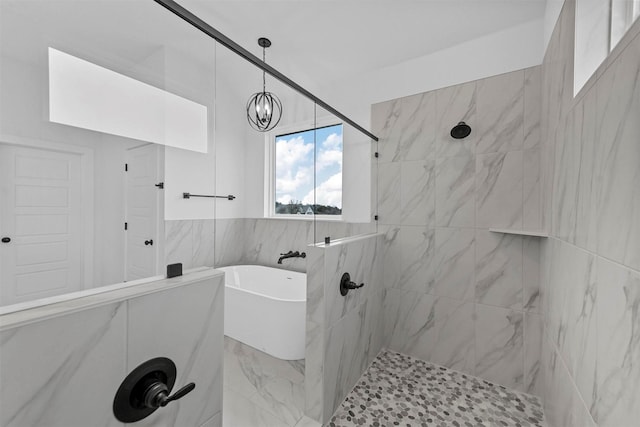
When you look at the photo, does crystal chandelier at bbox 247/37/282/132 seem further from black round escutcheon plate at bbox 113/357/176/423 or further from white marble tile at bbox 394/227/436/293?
white marble tile at bbox 394/227/436/293

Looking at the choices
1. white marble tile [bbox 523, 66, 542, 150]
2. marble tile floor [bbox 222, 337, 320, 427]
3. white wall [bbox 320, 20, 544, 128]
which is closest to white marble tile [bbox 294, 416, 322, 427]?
marble tile floor [bbox 222, 337, 320, 427]

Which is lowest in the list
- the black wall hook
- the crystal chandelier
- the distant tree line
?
the black wall hook

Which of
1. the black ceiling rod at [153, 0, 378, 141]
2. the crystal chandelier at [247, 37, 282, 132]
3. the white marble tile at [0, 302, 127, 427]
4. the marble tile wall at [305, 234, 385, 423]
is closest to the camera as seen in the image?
the white marble tile at [0, 302, 127, 427]

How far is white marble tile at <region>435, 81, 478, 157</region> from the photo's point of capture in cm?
203

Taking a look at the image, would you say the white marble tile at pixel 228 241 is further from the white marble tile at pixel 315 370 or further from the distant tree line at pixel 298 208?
the white marble tile at pixel 315 370

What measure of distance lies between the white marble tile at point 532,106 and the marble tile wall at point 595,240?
1.21 feet

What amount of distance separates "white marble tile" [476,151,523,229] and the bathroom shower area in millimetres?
15

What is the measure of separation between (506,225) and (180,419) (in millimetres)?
2197

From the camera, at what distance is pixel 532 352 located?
1.84 m

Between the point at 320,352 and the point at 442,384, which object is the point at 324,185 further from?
the point at 442,384

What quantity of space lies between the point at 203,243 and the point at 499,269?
6.77 ft

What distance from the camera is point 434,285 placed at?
2.18 meters

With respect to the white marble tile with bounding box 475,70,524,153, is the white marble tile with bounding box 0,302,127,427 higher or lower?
lower

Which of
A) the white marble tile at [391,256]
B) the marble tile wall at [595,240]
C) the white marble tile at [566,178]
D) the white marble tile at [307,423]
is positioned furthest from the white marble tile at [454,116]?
the white marble tile at [307,423]
